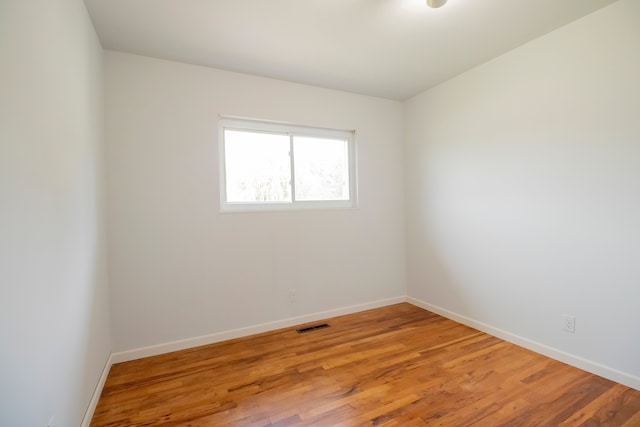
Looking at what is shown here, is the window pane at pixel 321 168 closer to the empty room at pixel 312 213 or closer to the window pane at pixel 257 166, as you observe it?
the empty room at pixel 312 213

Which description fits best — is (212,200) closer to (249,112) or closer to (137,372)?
(249,112)

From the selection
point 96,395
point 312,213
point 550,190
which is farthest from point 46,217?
point 550,190

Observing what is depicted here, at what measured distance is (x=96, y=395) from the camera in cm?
184

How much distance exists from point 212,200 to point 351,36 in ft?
6.10

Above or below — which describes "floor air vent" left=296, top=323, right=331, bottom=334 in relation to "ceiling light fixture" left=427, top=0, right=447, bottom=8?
below

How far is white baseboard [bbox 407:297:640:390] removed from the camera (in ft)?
6.31

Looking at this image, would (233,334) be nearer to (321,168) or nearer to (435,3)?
(321,168)

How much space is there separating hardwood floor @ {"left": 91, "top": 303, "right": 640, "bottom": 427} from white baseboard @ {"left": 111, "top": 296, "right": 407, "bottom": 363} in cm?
7

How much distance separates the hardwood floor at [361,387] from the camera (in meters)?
1.66

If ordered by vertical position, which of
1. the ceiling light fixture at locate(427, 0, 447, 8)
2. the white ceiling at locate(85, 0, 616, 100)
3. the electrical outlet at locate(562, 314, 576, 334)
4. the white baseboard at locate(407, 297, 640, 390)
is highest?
the white ceiling at locate(85, 0, 616, 100)

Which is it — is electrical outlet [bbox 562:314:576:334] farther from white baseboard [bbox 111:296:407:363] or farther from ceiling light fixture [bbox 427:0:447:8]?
ceiling light fixture [bbox 427:0:447:8]

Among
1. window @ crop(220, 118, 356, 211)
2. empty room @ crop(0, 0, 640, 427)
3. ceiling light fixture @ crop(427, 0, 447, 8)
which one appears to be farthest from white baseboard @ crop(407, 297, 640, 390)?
ceiling light fixture @ crop(427, 0, 447, 8)

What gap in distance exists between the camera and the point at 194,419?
167 cm

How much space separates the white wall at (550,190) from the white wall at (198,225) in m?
1.12
